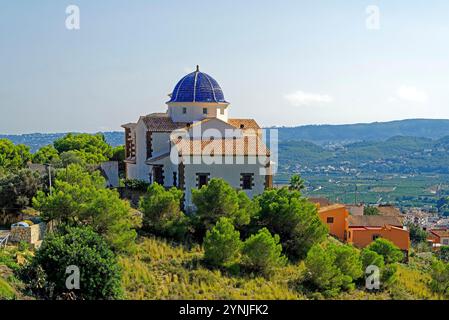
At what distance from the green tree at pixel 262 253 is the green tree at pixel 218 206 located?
10.3 ft

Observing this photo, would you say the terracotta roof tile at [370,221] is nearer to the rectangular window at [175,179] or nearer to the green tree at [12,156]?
the rectangular window at [175,179]

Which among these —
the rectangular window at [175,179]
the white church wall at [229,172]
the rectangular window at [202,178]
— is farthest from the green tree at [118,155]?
the rectangular window at [202,178]

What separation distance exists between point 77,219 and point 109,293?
6949 mm

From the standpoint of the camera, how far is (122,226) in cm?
2172

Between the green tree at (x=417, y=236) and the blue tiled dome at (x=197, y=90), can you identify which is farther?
the green tree at (x=417, y=236)

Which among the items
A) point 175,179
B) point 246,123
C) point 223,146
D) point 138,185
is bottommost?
point 138,185

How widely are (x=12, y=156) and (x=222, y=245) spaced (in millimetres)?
38664

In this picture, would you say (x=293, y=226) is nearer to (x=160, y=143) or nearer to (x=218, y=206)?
(x=218, y=206)

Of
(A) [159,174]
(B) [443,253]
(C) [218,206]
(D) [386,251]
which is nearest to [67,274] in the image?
(C) [218,206]

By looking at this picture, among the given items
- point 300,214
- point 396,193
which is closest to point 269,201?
point 300,214

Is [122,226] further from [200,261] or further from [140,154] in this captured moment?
[140,154]

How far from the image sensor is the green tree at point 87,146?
51069 mm

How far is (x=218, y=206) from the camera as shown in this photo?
25328mm
